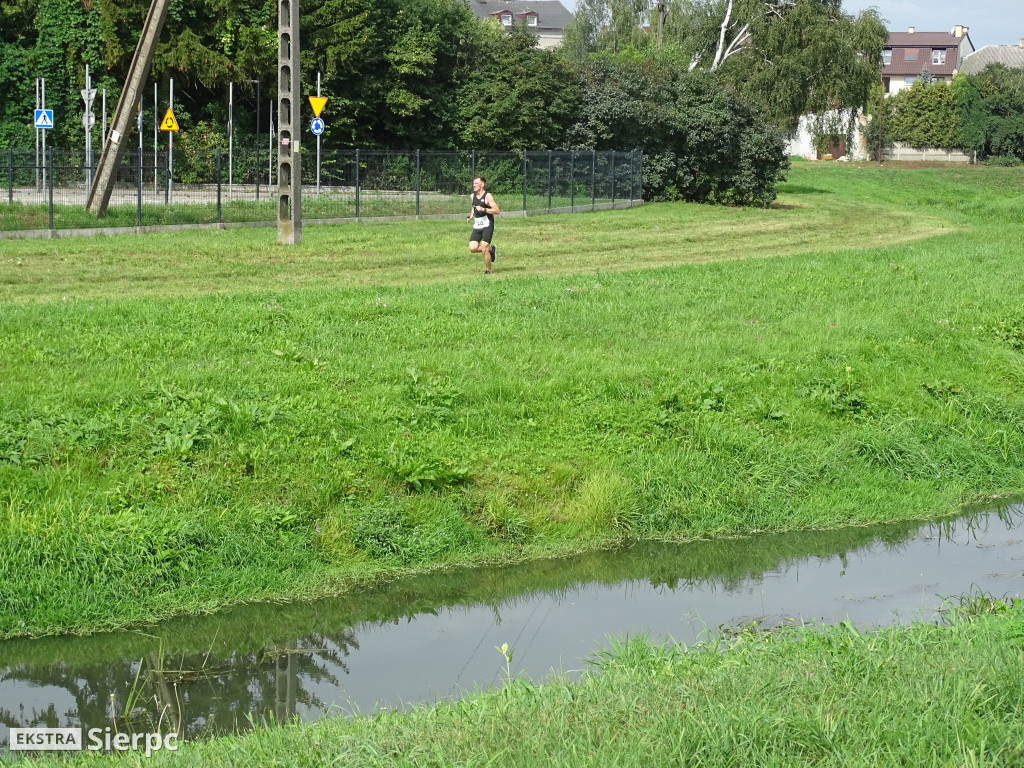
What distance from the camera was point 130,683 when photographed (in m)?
6.69

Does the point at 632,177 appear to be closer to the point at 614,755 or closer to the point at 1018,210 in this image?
the point at 1018,210

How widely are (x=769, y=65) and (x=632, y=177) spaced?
16.0m

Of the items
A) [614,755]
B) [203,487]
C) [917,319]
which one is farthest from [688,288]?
[614,755]

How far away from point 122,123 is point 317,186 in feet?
19.7

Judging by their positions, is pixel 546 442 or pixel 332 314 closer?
pixel 546 442

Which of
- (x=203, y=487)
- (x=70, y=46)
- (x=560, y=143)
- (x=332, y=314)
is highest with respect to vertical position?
(x=70, y=46)

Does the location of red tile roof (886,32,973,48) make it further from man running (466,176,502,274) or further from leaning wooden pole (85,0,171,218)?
man running (466,176,502,274)

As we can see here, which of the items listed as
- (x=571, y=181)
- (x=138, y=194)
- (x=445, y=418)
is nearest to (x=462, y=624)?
(x=445, y=418)

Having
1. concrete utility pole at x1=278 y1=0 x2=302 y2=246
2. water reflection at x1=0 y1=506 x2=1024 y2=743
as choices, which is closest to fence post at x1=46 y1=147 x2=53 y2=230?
concrete utility pole at x1=278 y1=0 x2=302 y2=246

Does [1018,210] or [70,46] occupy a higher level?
[70,46]

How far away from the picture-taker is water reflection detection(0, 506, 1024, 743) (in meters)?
6.44

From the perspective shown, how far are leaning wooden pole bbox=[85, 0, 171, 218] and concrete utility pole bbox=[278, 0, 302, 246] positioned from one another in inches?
220

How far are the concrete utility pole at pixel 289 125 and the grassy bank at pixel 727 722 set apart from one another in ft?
56.8

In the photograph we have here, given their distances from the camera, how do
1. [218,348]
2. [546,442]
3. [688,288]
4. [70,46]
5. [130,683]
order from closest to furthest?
[130,683] → [546,442] → [218,348] → [688,288] → [70,46]
